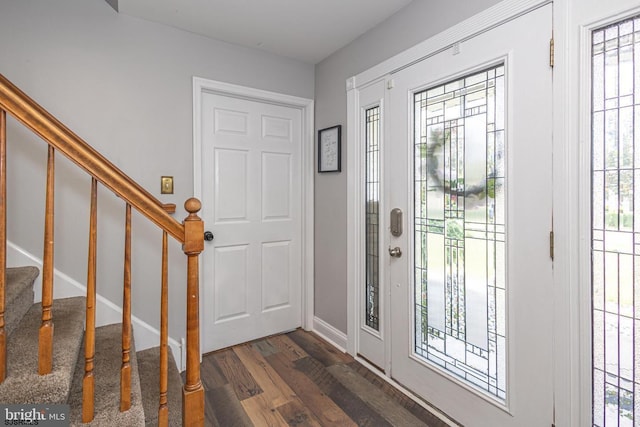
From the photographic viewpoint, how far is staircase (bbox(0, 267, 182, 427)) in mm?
1032

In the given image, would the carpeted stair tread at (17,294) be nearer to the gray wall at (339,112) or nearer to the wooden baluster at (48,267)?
the wooden baluster at (48,267)

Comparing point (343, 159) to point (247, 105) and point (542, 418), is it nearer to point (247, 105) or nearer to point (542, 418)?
point (247, 105)

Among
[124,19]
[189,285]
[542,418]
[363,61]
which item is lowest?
[542,418]

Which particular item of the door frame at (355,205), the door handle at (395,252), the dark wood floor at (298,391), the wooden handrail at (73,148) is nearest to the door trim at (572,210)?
the dark wood floor at (298,391)

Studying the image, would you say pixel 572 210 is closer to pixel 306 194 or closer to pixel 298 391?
pixel 298 391

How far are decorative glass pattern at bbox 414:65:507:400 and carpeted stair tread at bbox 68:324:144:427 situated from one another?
4.83ft

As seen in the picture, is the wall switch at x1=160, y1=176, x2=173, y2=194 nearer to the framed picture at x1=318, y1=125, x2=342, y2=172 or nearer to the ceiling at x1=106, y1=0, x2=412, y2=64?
the ceiling at x1=106, y1=0, x2=412, y2=64

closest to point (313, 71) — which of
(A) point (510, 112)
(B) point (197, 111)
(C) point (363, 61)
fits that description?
(C) point (363, 61)

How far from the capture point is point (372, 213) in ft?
7.31

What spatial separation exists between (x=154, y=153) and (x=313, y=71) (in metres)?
1.50

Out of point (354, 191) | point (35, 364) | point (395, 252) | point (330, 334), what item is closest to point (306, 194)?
point (354, 191)

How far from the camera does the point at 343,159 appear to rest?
245 centimetres

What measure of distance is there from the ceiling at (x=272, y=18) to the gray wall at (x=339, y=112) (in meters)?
0.10

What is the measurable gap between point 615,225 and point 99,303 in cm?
260
